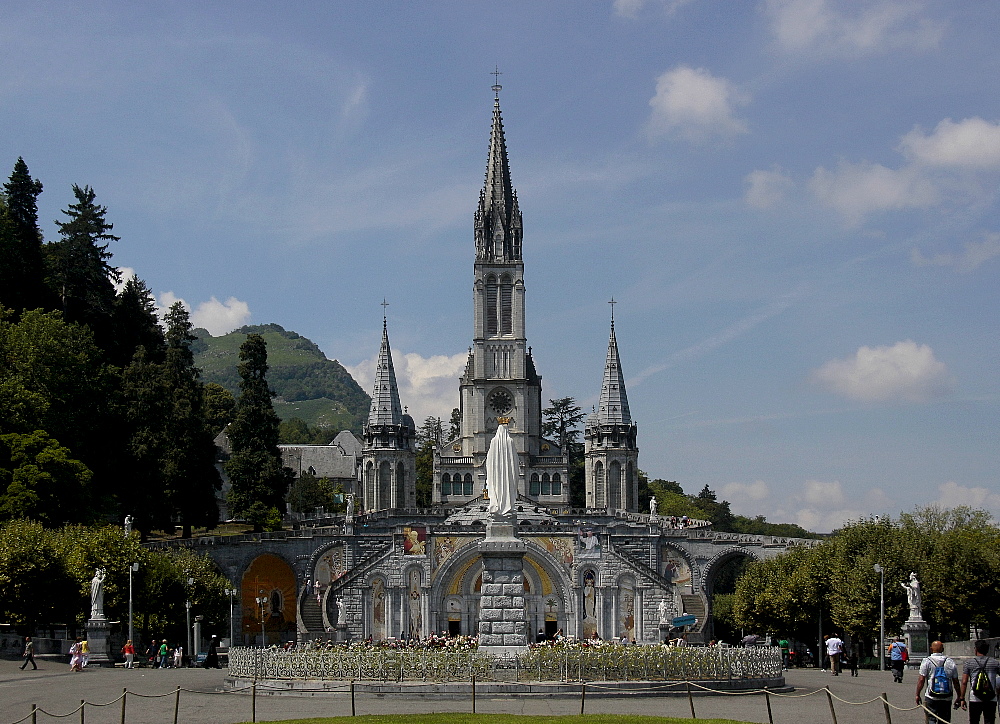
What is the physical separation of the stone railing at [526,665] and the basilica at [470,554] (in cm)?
2832

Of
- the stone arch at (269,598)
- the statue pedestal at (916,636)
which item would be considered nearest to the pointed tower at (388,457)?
the stone arch at (269,598)

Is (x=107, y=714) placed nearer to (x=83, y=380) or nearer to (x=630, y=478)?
(x=83, y=380)

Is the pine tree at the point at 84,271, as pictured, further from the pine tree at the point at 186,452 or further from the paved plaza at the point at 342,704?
the paved plaza at the point at 342,704

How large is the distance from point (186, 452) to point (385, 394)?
34382 mm

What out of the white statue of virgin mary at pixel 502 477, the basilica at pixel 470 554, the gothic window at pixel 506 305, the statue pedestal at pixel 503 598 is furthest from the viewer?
the gothic window at pixel 506 305

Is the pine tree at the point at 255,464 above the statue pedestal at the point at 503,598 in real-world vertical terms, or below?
above

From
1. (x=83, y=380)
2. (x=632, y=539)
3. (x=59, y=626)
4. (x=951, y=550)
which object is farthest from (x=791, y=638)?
(x=83, y=380)

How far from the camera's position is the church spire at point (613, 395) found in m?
98.5

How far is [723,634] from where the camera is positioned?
284ft

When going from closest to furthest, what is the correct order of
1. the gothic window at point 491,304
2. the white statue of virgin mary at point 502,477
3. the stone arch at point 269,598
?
the white statue of virgin mary at point 502,477 < the stone arch at point 269,598 < the gothic window at point 491,304

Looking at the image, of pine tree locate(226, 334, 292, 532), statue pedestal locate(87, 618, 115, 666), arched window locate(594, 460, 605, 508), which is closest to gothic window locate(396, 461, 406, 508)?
arched window locate(594, 460, 605, 508)

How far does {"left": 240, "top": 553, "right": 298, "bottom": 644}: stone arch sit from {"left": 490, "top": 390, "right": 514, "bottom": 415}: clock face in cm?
3149


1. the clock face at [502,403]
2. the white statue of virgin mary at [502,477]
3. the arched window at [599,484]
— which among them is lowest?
the white statue of virgin mary at [502,477]

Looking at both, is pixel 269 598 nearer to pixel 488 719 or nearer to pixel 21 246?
pixel 21 246
